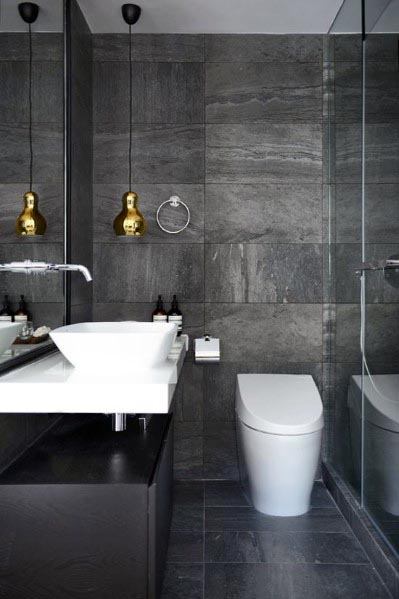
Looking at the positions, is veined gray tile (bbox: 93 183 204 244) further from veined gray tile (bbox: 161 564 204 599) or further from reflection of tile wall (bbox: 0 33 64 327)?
veined gray tile (bbox: 161 564 204 599)

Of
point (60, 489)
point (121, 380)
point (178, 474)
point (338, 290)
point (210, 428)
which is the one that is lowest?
point (178, 474)

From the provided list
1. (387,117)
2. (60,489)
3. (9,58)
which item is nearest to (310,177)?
(387,117)

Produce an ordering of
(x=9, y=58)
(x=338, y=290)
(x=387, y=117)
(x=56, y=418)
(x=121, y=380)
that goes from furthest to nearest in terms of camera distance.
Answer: (x=338, y=290), (x=56, y=418), (x=387, y=117), (x=9, y=58), (x=121, y=380)

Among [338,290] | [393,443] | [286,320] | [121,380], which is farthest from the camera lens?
[286,320]

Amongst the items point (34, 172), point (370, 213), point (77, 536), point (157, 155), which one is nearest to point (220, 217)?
point (157, 155)

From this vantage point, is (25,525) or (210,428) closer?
(25,525)

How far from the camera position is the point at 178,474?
8.91 ft

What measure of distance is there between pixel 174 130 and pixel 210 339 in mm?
1111

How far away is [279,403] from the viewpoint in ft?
7.43

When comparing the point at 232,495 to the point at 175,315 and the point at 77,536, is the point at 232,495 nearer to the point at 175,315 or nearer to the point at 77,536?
the point at 175,315

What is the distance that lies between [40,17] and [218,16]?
3.43 ft

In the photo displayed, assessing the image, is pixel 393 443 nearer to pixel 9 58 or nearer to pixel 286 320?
pixel 286 320

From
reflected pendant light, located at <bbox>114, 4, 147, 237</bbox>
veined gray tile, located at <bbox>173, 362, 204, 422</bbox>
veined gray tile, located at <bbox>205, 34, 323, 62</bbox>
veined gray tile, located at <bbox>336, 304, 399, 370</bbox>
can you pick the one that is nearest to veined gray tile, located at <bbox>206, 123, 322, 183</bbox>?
veined gray tile, located at <bbox>205, 34, 323, 62</bbox>

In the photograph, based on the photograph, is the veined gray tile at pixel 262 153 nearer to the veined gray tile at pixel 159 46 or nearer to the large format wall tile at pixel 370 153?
the large format wall tile at pixel 370 153
